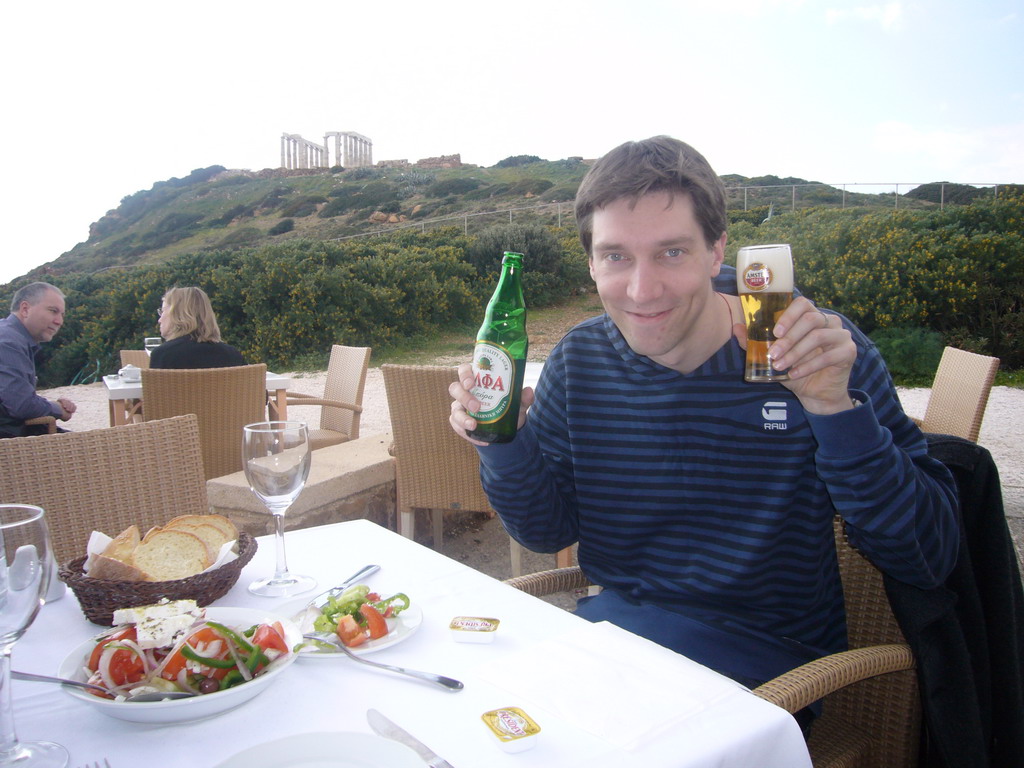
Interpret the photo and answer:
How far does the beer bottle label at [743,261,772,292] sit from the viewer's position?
4.24 feet

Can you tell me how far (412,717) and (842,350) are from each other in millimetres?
927

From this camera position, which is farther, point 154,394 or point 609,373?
point 154,394

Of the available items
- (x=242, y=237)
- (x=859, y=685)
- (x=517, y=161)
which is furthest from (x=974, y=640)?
(x=517, y=161)

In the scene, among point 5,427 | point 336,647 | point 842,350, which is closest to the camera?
point 336,647

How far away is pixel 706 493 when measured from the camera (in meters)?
1.53

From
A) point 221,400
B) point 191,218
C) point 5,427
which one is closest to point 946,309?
point 221,400

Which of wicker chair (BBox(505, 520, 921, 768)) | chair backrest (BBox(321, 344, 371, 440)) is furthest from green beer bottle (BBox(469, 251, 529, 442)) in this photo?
chair backrest (BBox(321, 344, 371, 440))

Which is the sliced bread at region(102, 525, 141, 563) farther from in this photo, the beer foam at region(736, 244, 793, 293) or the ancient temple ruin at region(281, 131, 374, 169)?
the ancient temple ruin at region(281, 131, 374, 169)

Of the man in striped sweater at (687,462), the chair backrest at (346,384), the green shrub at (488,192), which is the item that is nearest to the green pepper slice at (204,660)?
the man in striped sweater at (687,462)

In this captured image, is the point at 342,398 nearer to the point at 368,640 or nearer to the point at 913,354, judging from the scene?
the point at 368,640

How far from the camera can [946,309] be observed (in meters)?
9.84

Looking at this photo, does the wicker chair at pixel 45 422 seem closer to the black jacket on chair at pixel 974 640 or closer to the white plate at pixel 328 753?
the white plate at pixel 328 753

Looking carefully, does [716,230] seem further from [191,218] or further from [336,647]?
[191,218]

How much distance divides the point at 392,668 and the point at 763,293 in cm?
93
